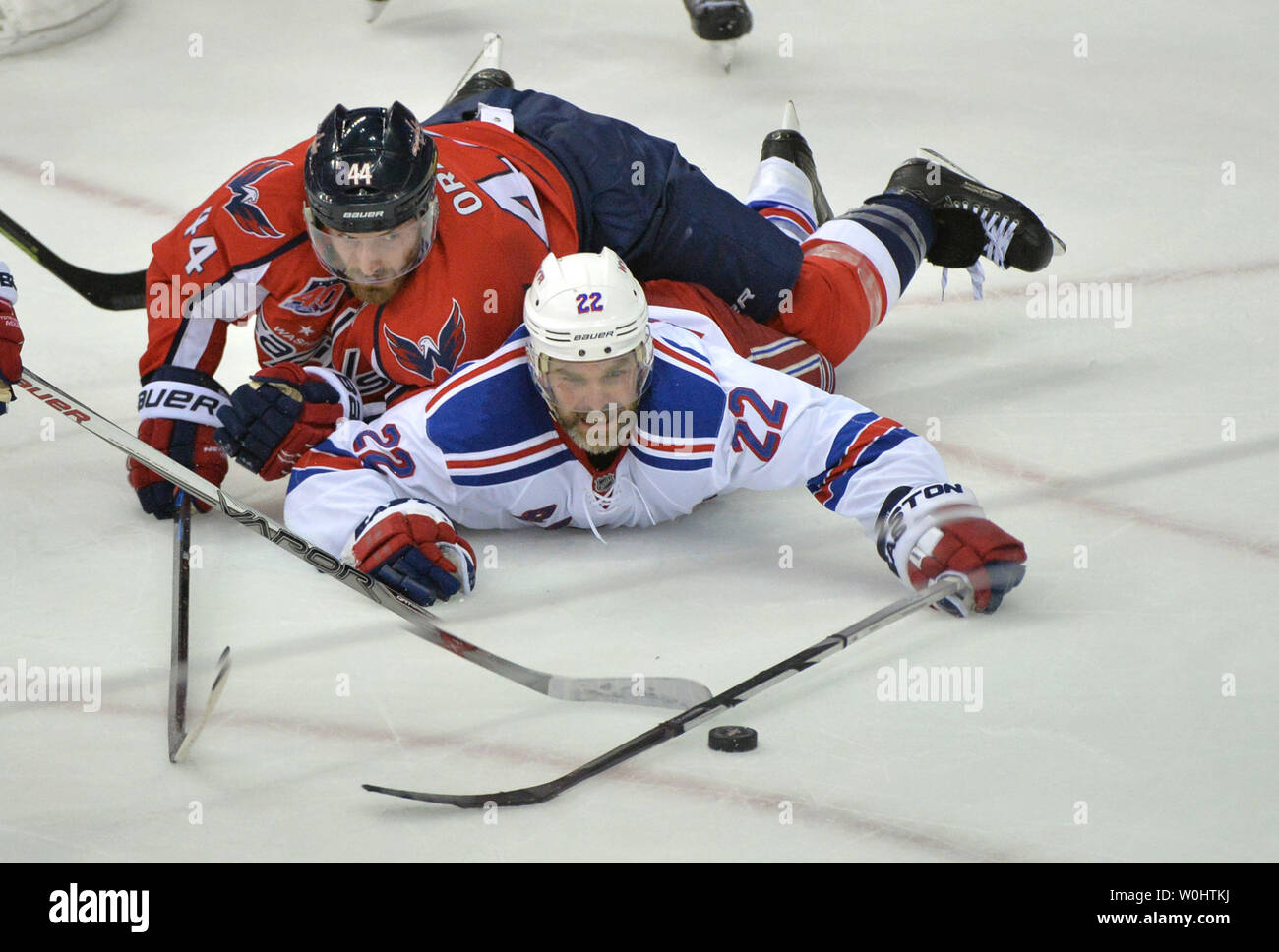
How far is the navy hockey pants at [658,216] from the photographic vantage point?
3.70 meters

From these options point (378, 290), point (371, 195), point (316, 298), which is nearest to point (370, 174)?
point (371, 195)

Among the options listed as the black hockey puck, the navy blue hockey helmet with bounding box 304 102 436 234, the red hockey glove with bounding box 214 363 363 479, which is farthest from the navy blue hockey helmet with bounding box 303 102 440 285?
the black hockey puck

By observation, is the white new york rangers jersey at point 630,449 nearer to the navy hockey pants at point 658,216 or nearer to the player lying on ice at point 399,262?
the player lying on ice at point 399,262

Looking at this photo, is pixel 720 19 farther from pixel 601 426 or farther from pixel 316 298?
pixel 601 426

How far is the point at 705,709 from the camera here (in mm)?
2814

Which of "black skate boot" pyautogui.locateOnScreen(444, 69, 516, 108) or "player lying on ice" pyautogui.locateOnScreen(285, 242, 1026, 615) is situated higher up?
"black skate boot" pyautogui.locateOnScreen(444, 69, 516, 108)

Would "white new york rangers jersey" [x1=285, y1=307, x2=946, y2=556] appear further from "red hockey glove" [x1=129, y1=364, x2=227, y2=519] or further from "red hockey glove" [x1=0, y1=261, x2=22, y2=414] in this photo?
"red hockey glove" [x1=0, y1=261, x2=22, y2=414]

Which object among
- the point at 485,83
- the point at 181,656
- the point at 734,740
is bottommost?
the point at 734,740

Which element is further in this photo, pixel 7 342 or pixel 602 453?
pixel 602 453

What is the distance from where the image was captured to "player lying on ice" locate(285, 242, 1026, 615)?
3.12m

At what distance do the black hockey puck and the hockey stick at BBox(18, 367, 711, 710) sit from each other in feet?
0.42

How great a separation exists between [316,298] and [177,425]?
0.35 m

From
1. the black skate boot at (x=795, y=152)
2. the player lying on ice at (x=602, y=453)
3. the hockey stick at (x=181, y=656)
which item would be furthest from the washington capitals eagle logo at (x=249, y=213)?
the black skate boot at (x=795, y=152)

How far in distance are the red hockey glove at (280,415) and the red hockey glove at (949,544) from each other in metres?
1.04
